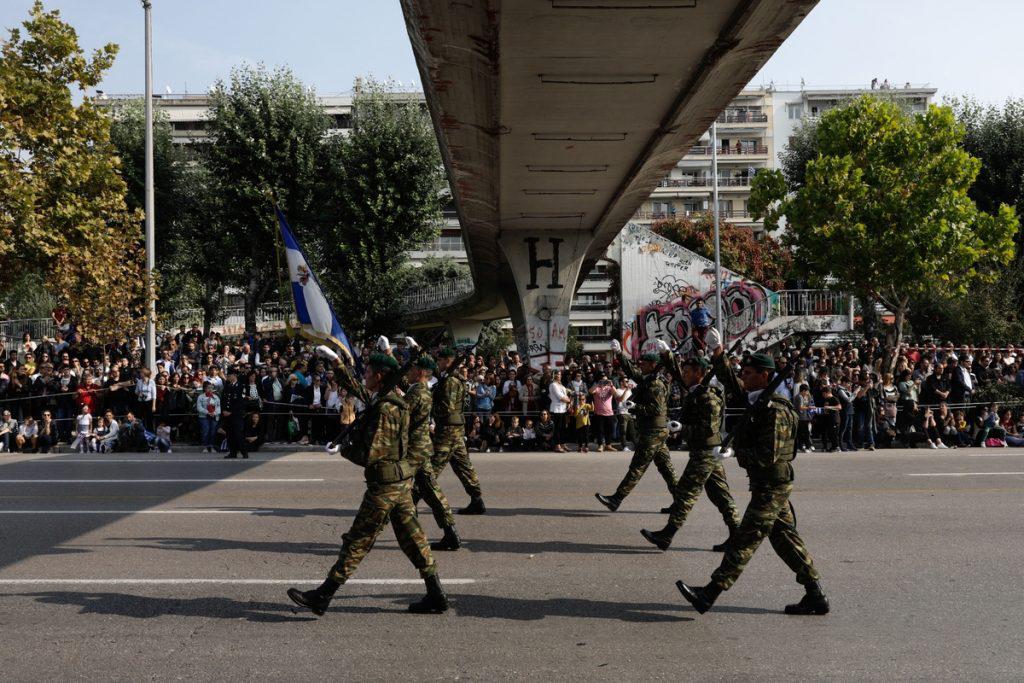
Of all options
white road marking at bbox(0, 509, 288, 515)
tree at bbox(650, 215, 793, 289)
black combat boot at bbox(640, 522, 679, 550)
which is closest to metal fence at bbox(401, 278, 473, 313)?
tree at bbox(650, 215, 793, 289)

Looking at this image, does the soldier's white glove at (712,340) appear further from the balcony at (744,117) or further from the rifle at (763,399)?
the balcony at (744,117)

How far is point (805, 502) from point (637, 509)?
213 centimetres

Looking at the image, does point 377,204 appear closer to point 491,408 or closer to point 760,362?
point 491,408

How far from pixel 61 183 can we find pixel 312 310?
10.8m

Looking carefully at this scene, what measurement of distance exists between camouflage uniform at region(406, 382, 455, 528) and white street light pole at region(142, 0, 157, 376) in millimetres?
15435

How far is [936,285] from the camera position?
2891 cm

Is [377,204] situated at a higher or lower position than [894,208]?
higher

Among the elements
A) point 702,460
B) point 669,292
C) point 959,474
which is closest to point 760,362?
point 702,460

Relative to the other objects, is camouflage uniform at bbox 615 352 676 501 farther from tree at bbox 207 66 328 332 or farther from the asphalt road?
tree at bbox 207 66 328 332

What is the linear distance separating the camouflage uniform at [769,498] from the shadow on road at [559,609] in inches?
22.4

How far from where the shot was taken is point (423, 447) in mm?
7668

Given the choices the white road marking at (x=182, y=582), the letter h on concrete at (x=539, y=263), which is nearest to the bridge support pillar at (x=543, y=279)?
the letter h on concrete at (x=539, y=263)

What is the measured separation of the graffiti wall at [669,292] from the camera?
39.4 meters

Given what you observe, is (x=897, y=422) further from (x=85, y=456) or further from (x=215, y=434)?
(x=85, y=456)
